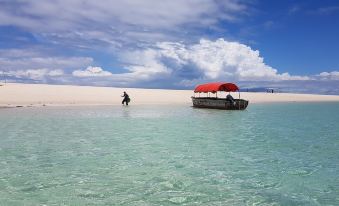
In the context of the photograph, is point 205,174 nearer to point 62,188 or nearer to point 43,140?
point 62,188

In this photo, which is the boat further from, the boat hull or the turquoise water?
the turquoise water

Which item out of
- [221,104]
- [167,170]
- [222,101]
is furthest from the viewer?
[221,104]

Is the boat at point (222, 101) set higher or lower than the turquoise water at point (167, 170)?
higher

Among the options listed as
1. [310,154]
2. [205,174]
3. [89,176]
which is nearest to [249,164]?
[205,174]

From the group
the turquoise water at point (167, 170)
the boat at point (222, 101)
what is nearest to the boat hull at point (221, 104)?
the boat at point (222, 101)

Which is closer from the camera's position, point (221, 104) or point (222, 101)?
point (222, 101)

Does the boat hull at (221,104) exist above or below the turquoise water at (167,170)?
above

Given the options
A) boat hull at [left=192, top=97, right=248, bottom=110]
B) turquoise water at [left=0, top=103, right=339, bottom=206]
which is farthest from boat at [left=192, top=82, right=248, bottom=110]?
turquoise water at [left=0, top=103, right=339, bottom=206]

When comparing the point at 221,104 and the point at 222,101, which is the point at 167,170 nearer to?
the point at 222,101

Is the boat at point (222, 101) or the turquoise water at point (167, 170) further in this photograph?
the boat at point (222, 101)

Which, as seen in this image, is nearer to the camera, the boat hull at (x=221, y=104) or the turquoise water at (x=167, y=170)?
the turquoise water at (x=167, y=170)

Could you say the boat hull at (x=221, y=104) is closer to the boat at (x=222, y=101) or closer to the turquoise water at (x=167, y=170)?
the boat at (x=222, y=101)

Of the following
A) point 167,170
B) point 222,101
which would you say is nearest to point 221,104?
point 222,101

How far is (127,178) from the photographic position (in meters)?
10.3
